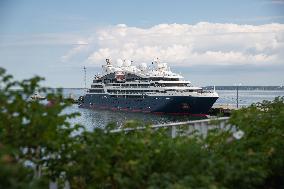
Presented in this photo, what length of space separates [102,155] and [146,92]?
74693 millimetres

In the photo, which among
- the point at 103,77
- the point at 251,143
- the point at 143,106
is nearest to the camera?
the point at 251,143

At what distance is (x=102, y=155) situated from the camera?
4887 millimetres

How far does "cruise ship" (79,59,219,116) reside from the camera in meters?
72.2

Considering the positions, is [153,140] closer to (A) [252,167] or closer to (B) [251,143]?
(A) [252,167]

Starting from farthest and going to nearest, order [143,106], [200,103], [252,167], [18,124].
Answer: [143,106]
[200,103]
[252,167]
[18,124]

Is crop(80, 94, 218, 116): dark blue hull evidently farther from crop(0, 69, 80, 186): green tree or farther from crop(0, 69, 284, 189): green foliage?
crop(0, 69, 80, 186): green tree

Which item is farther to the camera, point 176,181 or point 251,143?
point 251,143

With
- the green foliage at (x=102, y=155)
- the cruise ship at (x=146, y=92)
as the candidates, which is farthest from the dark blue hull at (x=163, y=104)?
the green foliage at (x=102, y=155)

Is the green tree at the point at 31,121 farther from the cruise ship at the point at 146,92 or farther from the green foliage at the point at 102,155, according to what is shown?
the cruise ship at the point at 146,92

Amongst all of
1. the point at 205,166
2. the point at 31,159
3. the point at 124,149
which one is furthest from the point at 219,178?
the point at 31,159

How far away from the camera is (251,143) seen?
21.6ft

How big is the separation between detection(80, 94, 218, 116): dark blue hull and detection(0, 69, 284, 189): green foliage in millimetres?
65674

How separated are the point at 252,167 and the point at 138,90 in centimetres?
7675

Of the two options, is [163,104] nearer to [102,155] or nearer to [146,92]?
[146,92]
